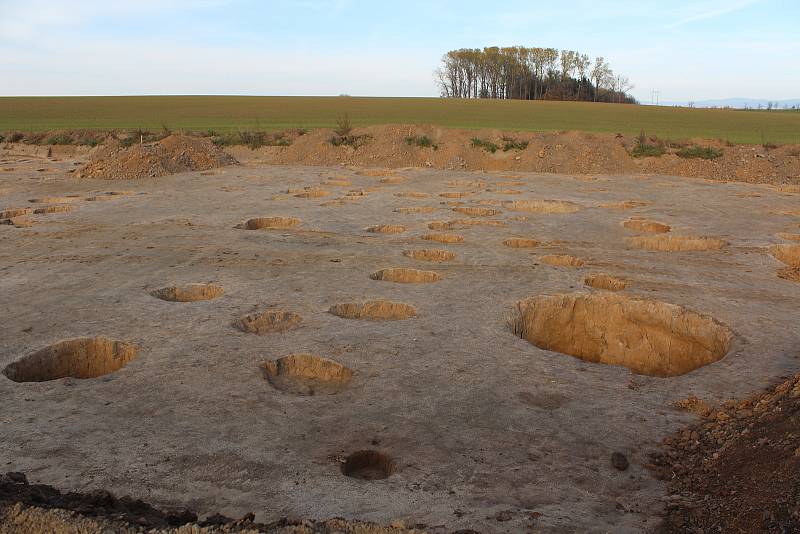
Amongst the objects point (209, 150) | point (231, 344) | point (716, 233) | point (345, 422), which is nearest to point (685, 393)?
point (345, 422)

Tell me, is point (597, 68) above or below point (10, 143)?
above

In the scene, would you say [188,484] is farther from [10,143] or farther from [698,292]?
[10,143]

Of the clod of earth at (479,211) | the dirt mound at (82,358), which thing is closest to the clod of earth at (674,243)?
the clod of earth at (479,211)

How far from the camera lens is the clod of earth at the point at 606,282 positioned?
761cm

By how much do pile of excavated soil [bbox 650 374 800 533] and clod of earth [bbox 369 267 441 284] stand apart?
3.97 meters

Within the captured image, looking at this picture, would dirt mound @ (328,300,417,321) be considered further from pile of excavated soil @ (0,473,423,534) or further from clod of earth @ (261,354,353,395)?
pile of excavated soil @ (0,473,423,534)

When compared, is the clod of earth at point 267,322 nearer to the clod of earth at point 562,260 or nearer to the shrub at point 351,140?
the clod of earth at point 562,260

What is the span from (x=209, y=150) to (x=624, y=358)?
58.0 ft

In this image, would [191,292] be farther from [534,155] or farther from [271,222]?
[534,155]

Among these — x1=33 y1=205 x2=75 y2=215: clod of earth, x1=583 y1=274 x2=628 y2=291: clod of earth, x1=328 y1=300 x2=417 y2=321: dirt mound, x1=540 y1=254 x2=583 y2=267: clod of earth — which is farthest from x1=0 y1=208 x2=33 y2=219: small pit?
x1=583 y1=274 x2=628 y2=291: clod of earth

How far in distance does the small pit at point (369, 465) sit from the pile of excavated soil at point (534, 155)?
798 inches

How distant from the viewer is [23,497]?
128 inches

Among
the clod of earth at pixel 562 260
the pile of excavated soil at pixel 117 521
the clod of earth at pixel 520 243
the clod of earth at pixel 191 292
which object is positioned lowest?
the pile of excavated soil at pixel 117 521

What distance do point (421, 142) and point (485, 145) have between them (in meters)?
2.47
